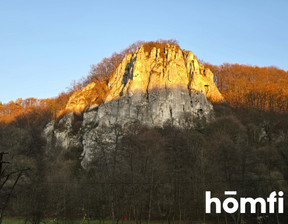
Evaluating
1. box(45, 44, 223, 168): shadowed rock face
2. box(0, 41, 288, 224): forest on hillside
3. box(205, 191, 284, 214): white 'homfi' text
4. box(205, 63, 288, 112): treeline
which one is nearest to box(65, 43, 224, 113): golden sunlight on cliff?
box(45, 44, 223, 168): shadowed rock face

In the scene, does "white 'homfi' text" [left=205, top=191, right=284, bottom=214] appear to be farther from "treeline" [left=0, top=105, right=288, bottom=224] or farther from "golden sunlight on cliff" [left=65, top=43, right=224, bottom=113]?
"golden sunlight on cliff" [left=65, top=43, right=224, bottom=113]

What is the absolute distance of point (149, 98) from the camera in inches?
3118

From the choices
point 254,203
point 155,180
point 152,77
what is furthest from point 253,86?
point 254,203

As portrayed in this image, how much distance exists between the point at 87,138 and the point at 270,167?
4417 cm

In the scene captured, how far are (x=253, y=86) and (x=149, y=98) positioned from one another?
44685 millimetres

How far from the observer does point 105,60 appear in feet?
378

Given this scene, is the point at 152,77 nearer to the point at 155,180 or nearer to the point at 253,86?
the point at 253,86

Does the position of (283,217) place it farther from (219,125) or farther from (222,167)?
(219,125)

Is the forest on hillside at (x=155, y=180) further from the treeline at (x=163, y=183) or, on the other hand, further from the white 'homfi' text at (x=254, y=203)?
the white 'homfi' text at (x=254, y=203)

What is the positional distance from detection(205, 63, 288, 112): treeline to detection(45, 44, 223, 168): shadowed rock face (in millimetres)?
12345

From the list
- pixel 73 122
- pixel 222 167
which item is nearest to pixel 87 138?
pixel 73 122

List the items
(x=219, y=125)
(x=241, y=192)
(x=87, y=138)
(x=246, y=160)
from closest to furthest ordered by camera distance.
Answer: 1. (x=241, y=192)
2. (x=246, y=160)
3. (x=219, y=125)
4. (x=87, y=138)

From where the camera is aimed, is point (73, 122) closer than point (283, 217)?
No

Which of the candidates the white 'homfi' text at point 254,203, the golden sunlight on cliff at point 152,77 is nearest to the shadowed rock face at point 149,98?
the golden sunlight on cliff at point 152,77
